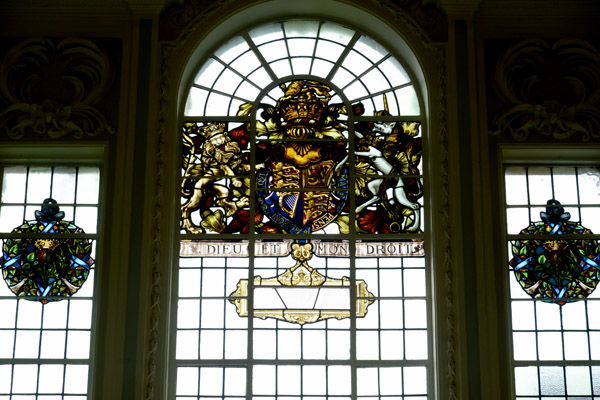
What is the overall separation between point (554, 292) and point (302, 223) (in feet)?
7.01

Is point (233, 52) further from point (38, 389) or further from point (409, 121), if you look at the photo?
point (38, 389)

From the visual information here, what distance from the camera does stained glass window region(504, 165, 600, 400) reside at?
19.8 ft

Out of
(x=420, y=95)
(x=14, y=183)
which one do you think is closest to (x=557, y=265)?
(x=420, y=95)

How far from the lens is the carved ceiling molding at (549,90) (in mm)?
6191

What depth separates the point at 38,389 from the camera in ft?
19.7

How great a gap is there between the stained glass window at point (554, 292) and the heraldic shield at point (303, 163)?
5.01 feet

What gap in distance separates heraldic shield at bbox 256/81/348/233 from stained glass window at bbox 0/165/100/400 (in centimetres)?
149

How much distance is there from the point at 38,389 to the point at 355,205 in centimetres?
296

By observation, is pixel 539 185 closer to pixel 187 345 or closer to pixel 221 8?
pixel 221 8

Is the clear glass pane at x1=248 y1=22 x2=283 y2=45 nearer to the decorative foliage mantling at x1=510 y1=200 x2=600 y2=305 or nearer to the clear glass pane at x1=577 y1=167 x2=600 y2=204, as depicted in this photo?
the decorative foliage mantling at x1=510 y1=200 x2=600 y2=305

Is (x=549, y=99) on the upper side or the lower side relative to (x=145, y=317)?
upper

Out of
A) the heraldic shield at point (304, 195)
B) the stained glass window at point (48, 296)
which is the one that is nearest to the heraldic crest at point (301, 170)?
the heraldic shield at point (304, 195)

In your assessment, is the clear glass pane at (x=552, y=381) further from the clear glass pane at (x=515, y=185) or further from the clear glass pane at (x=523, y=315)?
the clear glass pane at (x=515, y=185)

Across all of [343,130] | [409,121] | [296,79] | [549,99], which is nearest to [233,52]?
[296,79]
